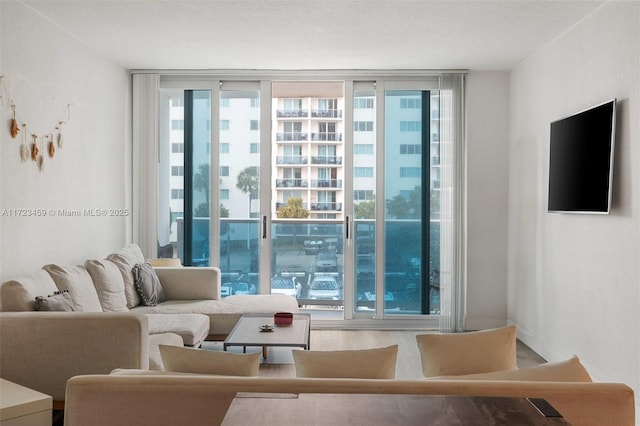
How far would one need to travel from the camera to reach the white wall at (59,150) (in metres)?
3.56

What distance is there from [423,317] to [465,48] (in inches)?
110

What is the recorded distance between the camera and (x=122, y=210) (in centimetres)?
556

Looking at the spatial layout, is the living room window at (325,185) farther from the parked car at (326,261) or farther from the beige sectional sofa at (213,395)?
the beige sectional sofa at (213,395)

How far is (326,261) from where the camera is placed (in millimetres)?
5895

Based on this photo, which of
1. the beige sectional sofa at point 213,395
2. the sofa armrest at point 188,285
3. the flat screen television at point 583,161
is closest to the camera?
the beige sectional sofa at point 213,395

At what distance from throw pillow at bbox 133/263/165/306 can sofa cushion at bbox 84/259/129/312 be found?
0.31 metres

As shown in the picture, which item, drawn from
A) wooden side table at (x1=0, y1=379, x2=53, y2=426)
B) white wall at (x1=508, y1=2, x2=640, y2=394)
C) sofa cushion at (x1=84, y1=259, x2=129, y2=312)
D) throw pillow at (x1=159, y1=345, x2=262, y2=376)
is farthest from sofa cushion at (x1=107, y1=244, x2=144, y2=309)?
white wall at (x1=508, y1=2, x2=640, y2=394)

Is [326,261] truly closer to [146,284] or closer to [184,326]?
[146,284]

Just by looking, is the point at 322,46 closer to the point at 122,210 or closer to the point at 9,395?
the point at 122,210

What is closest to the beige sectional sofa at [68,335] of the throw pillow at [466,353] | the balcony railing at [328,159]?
the throw pillow at [466,353]

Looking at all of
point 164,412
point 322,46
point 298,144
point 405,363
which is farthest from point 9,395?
point 298,144

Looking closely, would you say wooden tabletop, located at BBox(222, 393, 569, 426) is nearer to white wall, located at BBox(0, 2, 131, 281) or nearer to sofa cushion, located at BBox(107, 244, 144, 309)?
white wall, located at BBox(0, 2, 131, 281)

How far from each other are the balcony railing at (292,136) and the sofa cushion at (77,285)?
8.81ft

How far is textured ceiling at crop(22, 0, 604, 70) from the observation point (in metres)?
3.75
